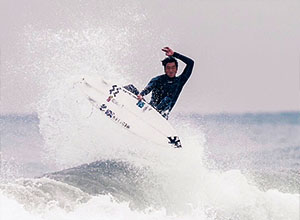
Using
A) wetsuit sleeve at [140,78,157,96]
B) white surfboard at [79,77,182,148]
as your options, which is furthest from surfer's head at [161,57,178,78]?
white surfboard at [79,77,182,148]

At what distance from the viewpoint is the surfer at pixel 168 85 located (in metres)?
24.3

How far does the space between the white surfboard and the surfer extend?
0.27 meters

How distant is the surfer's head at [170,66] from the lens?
79.7 feet

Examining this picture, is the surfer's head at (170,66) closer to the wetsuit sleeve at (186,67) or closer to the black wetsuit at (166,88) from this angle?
the black wetsuit at (166,88)

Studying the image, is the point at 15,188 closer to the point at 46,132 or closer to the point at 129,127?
the point at 129,127

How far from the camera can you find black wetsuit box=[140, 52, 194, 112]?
2439 centimetres

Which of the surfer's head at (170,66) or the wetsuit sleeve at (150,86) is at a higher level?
the surfer's head at (170,66)

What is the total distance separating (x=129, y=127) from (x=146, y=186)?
1.87 m

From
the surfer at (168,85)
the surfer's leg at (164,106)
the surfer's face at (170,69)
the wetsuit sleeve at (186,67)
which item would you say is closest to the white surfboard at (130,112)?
the surfer's leg at (164,106)

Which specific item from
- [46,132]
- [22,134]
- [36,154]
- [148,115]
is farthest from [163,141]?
[22,134]

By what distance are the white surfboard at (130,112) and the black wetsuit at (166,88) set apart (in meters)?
0.31

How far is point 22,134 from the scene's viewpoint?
3731cm

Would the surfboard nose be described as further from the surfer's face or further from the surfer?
the surfer's face

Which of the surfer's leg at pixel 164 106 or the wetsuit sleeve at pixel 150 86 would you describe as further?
the surfer's leg at pixel 164 106
